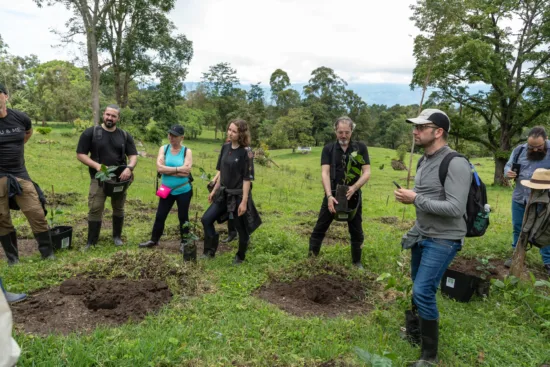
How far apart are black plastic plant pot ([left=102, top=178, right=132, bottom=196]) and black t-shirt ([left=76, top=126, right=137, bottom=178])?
308 millimetres

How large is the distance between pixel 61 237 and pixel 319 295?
3.95m

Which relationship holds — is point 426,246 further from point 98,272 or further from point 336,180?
point 98,272

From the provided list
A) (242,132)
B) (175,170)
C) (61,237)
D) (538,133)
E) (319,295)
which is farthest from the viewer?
(175,170)

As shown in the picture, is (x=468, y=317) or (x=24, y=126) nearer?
(x=468, y=317)

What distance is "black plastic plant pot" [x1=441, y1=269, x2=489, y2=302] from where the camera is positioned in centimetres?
467

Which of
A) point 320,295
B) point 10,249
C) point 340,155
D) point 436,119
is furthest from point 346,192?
point 10,249

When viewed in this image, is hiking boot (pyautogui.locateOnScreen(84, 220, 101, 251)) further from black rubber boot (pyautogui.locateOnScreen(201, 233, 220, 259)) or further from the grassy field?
black rubber boot (pyautogui.locateOnScreen(201, 233, 220, 259))

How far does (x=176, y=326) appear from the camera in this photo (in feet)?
11.7

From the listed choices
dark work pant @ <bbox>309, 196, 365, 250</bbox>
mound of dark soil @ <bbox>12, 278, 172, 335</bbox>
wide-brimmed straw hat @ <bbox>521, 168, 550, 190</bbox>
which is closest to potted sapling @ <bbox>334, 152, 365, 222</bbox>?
dark work pant @ <bbox>309, 196, 365, 250</bbox>

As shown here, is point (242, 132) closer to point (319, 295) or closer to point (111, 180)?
point (111, 180)

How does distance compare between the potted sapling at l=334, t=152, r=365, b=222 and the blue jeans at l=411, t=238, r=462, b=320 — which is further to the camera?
the potted sapling at l=334, t=152, r=365, b=222

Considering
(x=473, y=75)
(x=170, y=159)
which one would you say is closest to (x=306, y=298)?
(x=170, y=159)

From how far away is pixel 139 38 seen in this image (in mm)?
20781

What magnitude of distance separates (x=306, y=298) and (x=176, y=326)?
1.70 meters
